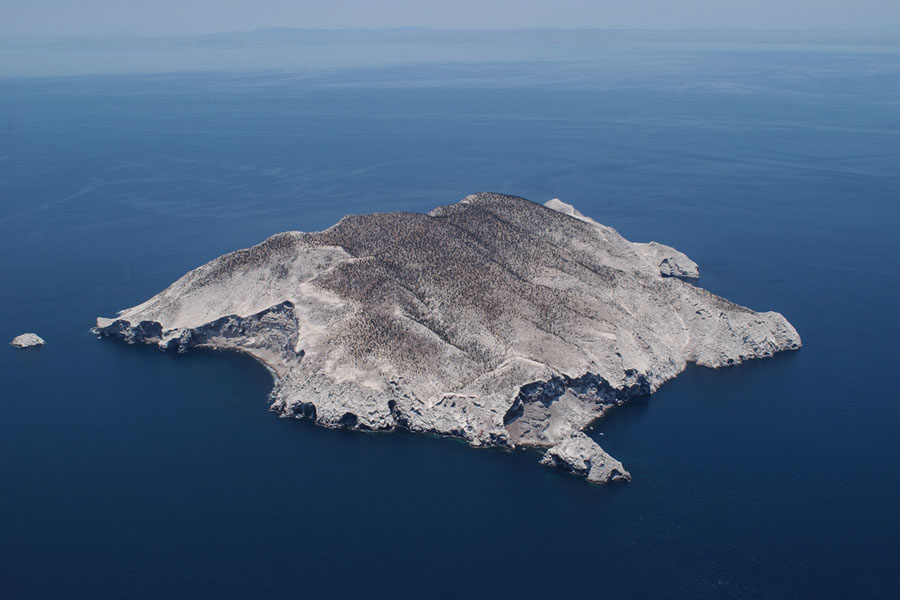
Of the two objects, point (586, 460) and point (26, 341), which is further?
point (26, 341)

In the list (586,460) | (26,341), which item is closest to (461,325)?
(586,460)

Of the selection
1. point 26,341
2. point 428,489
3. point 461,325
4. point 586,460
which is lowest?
point 428,489

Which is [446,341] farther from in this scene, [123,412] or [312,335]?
[123,412]

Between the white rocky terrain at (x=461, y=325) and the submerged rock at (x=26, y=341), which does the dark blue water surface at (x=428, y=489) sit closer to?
the submerged rock at (x=26, y=341)

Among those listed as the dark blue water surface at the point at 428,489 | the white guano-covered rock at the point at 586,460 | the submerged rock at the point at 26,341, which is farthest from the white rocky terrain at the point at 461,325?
the submerged rock at the point at 26,341

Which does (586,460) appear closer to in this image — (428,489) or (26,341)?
(428,489)

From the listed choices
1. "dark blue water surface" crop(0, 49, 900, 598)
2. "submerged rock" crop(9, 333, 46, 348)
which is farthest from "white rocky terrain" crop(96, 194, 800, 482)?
"submerged rock" crop(9, 333, 46, 348)
